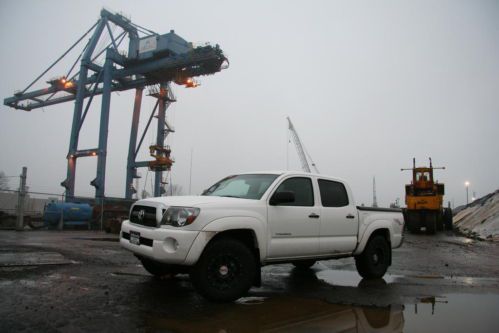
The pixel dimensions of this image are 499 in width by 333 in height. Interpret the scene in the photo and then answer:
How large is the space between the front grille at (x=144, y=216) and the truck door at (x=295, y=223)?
1.58 m

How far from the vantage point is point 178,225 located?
4.68m

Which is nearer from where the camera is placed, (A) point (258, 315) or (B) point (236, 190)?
(A) point (258, 315)

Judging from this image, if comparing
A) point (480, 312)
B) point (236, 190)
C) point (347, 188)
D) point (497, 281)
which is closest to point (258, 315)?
point (236, 190)

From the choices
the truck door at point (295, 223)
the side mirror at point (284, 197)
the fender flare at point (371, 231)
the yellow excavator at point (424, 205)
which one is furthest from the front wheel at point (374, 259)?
the yellow excavator at point (424, 205)

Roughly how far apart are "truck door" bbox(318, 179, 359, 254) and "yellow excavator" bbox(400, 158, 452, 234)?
57.5 ft

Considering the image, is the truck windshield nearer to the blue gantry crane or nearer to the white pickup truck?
the white pickup truck

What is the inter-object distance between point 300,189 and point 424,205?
19.0 metres

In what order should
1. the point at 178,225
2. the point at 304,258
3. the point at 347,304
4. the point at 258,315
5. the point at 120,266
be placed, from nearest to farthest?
the point at 258,315
the point at 178,225
the point at 347,304
the point at 304,258
the point at 120,266

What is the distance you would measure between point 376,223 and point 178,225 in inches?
161

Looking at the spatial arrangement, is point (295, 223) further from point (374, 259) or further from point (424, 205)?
point (424, 205)

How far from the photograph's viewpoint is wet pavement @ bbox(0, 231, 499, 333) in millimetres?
3912

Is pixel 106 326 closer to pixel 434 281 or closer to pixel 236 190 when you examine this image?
pixel 236 190

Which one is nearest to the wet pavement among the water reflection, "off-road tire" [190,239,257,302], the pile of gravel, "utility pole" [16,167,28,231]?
the water reflection

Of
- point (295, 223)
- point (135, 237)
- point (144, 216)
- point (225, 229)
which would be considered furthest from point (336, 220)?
point (135, 237)
